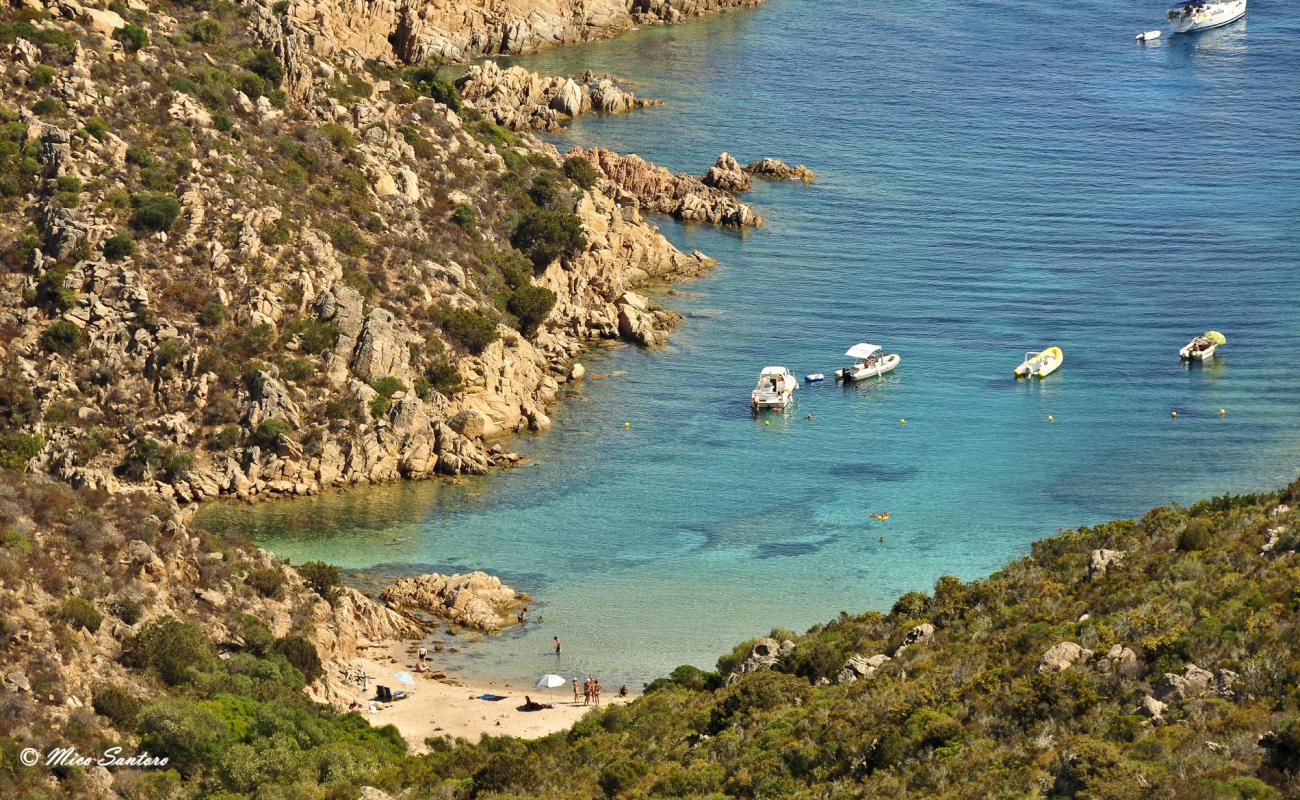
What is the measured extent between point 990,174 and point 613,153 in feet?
114

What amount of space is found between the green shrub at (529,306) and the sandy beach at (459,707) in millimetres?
37083

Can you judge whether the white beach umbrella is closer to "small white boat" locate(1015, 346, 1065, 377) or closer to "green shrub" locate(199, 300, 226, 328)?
"green shrub" locate(199, 300, 226, 328)

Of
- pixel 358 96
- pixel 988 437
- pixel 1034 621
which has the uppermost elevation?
pixel 358 96

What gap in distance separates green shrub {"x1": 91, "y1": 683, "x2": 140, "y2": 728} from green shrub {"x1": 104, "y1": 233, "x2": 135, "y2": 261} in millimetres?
41331

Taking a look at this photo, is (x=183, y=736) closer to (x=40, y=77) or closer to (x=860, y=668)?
(x=860, y=668)

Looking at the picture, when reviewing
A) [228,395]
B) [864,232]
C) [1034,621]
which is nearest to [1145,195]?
[864,232]

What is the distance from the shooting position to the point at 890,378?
121812 mm

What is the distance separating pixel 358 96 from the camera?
12694 centimetres

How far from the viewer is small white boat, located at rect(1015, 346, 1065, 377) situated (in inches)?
4823

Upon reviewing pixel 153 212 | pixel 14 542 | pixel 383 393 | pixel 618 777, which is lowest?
pixel 618 777

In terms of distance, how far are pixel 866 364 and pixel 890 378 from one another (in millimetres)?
1885

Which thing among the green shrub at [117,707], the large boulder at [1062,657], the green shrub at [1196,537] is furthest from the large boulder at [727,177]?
the large boulder at [1062,657]

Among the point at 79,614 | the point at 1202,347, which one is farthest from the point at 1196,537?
the point at 1202,347

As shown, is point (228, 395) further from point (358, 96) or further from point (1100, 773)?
point (1100, 773)
